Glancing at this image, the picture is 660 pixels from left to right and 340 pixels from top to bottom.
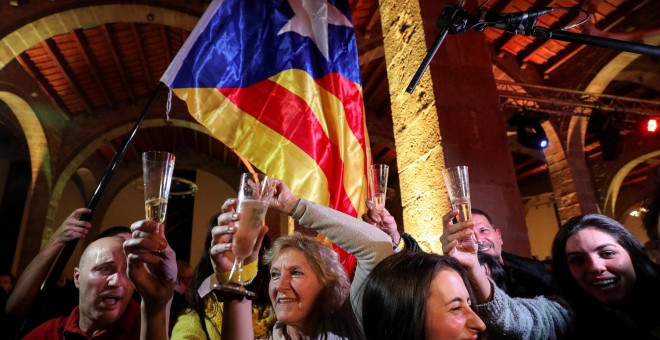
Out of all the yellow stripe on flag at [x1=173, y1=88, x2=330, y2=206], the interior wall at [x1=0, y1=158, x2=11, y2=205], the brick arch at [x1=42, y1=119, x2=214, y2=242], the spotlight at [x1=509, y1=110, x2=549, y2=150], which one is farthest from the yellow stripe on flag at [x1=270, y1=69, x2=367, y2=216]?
the interior wall at [x1=0, y1=158, x2=11, y2=205]

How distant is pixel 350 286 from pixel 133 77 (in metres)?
8.06

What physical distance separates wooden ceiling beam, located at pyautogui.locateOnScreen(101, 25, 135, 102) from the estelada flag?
5.12 metres

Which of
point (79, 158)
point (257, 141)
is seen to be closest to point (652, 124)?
point (257, 141)

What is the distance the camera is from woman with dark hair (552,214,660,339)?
58.9 inches

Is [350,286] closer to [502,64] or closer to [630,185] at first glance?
[502,64]

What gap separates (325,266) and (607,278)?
106 centimetres

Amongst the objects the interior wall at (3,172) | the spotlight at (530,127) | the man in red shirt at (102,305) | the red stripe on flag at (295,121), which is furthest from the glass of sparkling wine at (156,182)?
the interior wall at (3,172)

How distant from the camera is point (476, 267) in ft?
4.30

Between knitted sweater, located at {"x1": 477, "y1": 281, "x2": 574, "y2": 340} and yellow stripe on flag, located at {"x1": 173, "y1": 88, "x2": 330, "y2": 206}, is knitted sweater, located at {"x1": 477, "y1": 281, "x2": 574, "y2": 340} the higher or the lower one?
the lower one

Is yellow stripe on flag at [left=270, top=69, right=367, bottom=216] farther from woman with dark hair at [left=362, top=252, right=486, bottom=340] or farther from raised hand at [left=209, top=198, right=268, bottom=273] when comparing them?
raised hand at [left=209, top=198, right=268, bottom=273]

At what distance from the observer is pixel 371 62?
762 centimetres

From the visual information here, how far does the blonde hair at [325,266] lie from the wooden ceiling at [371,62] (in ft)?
16.8

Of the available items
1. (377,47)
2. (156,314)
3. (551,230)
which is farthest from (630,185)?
(156,314)

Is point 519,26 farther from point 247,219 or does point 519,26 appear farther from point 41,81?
point 41,81
